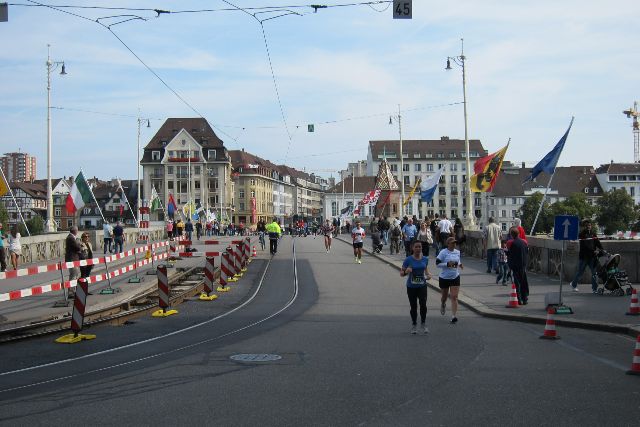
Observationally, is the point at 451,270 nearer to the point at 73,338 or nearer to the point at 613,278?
the point at 613,278

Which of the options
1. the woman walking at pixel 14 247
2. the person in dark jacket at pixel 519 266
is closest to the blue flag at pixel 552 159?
the person in dark jacket at pixel 519 266

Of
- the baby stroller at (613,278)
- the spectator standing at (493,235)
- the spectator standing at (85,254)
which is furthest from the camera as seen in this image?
the spectator standing at (493,235)

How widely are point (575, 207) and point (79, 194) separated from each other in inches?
3475

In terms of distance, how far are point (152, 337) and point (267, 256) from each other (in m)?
22.5

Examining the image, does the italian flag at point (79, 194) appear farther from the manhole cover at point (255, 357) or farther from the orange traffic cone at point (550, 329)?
the orange traffic cone at point (550, 329)

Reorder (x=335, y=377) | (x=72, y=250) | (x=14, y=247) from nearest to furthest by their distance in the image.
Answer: (x=335, y=377) < (x=72, y=250) < (x=14, y=247)

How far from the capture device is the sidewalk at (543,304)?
13656mm

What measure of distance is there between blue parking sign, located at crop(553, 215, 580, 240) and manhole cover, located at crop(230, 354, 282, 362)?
7355 millimetres

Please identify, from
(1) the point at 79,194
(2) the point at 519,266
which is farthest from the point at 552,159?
(1) the point at 79,194

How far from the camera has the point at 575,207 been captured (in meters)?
Result: 111

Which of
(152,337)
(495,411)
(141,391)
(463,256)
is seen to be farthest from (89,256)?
(463,256)

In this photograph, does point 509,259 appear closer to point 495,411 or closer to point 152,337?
point 152,337

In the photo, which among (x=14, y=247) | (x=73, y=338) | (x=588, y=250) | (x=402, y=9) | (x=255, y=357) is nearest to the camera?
(x=255, y=357)

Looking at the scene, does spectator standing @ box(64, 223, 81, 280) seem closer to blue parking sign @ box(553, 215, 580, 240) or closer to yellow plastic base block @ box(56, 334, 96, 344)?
yellow plastic base block @ box(56, 334, 96, 344)
